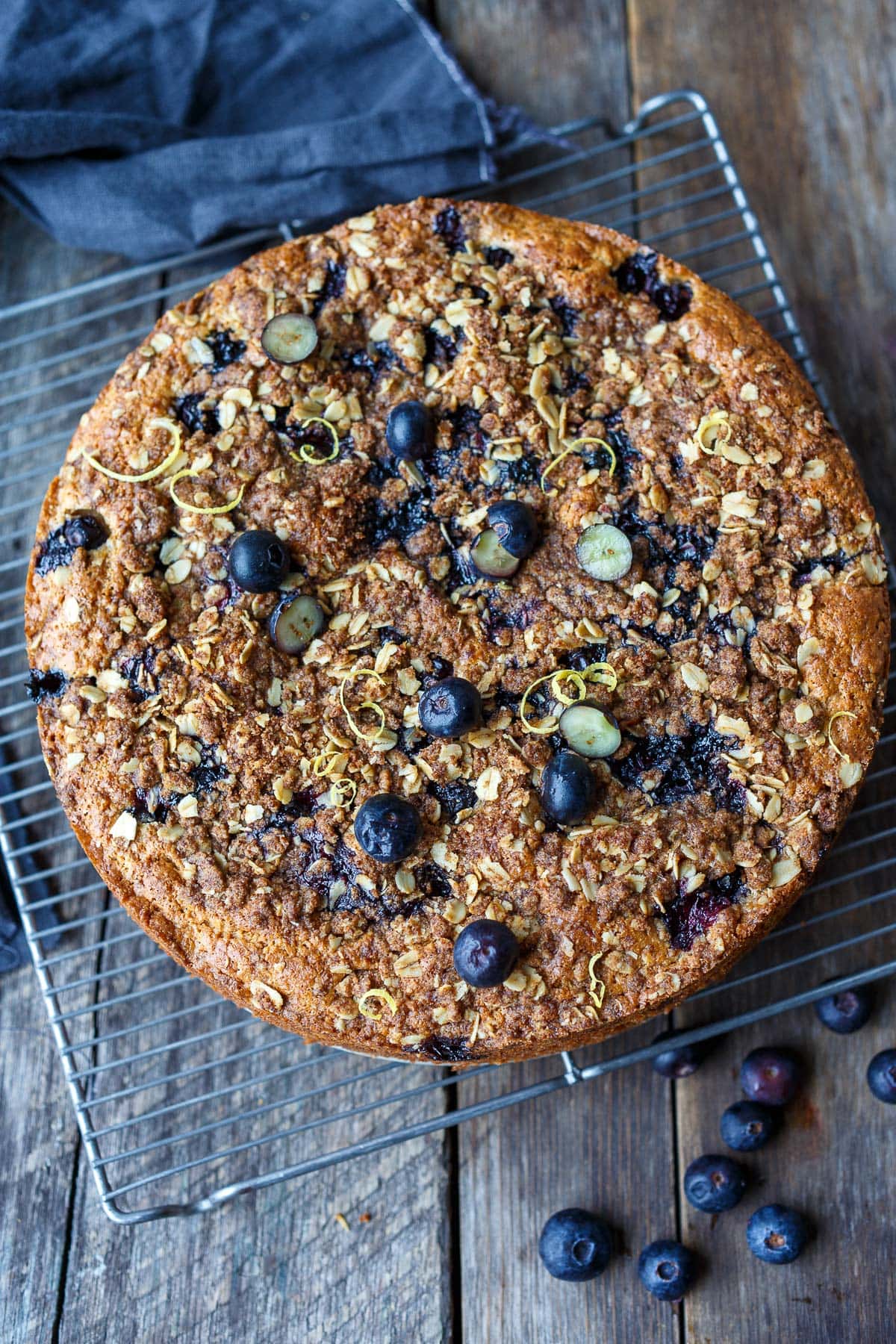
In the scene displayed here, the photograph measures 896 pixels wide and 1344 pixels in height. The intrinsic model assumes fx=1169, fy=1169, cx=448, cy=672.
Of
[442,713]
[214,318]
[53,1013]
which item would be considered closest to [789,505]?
[442,713]

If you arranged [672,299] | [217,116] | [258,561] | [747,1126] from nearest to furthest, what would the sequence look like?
[258,561]
[672,299]
[747,1126]
[217,116]

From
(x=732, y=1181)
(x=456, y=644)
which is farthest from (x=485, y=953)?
(x=732, y=1181)

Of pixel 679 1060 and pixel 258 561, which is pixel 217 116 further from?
pixel 679 1060

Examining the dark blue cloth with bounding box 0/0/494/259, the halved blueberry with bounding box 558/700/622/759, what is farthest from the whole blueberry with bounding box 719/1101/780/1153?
the dark blue cloth with bounding box 0/0/494/259

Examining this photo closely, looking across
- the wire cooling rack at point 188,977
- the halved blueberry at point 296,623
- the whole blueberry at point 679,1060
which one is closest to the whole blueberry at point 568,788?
the halved blueberry at point 296,623

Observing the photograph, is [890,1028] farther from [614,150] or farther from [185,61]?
[185,61]

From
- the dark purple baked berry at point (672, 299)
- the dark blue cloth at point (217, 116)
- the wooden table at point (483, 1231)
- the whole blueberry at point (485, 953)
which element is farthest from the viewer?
the dark blue cloth at point (217, 116)

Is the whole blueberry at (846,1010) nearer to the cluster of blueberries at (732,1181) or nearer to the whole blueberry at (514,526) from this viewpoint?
the cluster of blueberries at (732,1181)
